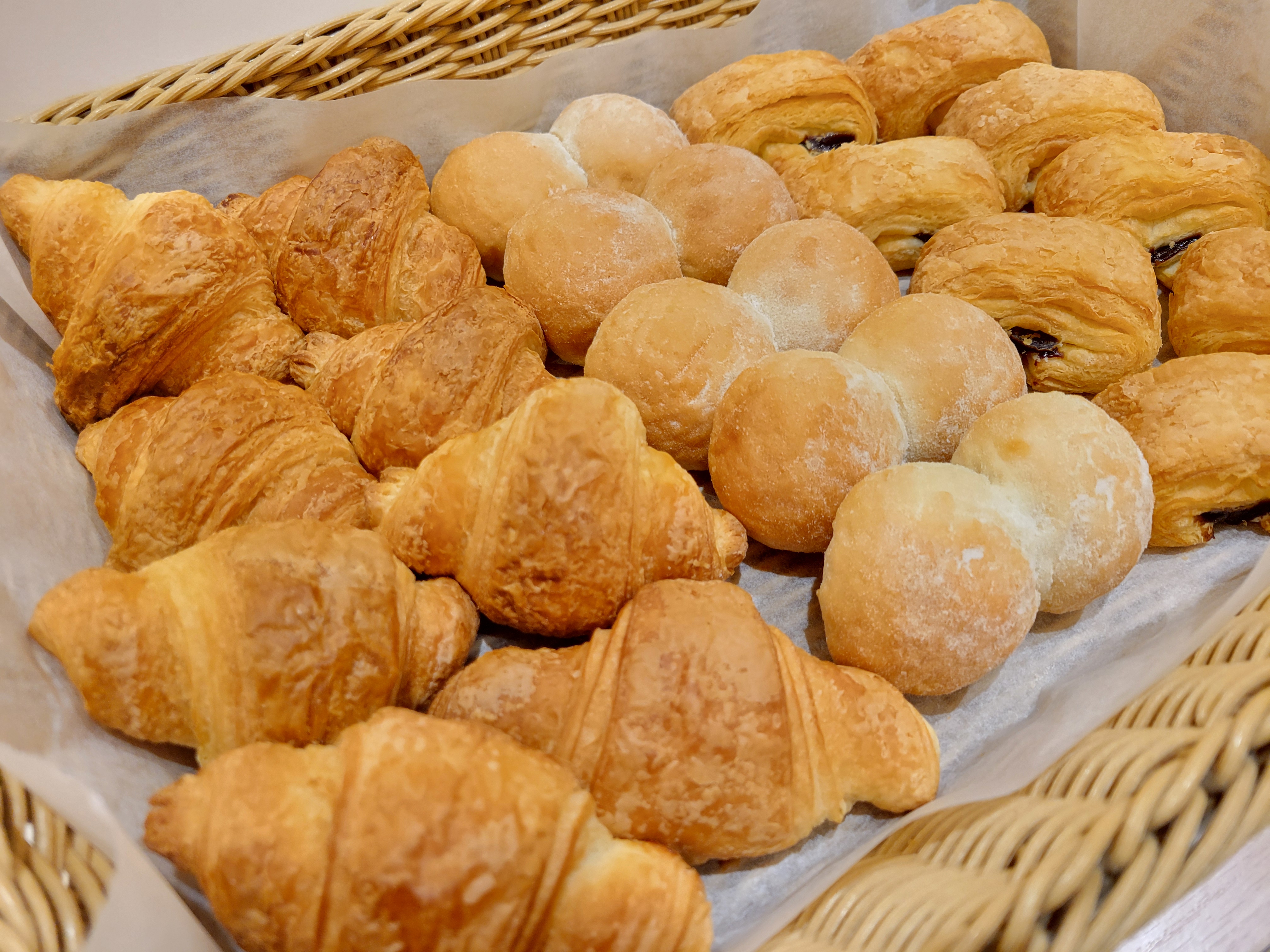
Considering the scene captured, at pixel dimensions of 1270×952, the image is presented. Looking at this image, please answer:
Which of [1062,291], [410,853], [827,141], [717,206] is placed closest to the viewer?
[410,853]

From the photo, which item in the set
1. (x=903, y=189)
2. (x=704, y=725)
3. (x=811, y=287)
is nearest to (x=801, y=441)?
(x=811, y=287)

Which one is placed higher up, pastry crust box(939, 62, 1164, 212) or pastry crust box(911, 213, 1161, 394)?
pastry crust box(939, 62, 1164, 212)

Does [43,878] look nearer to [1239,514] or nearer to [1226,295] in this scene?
[1239,514]

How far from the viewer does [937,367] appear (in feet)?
4.72

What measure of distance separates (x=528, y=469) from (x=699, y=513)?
272 millimetres

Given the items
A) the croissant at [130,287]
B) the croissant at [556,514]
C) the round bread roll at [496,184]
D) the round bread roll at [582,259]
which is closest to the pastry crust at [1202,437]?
the croissant at [556,514]

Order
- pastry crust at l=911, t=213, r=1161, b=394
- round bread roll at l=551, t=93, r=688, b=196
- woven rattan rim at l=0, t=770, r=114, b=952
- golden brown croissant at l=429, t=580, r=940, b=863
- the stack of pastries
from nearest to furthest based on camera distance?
1. woven rattan rim at l=0, t=770, r=114, b=952
2. the stack of pastries
3. golden brown croissant at l=429, t=580, r=940, b=863
4. pastry crust at l=911, t=213, r=1161, b=394
5. round bread roll at l=551, t=93, r=688, b=196

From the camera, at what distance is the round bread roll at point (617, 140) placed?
6.25 feet

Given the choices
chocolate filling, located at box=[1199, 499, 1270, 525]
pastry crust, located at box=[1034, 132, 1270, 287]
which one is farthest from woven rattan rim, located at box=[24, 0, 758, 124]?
chocolate filling, located at box=[1199, 499, 1270, 525]

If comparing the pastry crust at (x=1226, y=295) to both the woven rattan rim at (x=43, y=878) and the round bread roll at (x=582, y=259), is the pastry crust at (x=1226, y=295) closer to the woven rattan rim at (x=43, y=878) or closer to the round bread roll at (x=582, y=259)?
the round bread roll at (x=582, y=259)

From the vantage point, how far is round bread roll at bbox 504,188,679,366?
5.33 ft

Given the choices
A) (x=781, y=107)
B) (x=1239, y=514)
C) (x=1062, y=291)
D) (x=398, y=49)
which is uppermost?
(x=398, y=49)

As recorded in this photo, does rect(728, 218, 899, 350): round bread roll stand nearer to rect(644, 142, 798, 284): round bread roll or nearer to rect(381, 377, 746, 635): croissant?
rect(644, 142, 798, 284): round bread roll

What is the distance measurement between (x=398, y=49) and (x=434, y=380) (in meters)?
0.96
